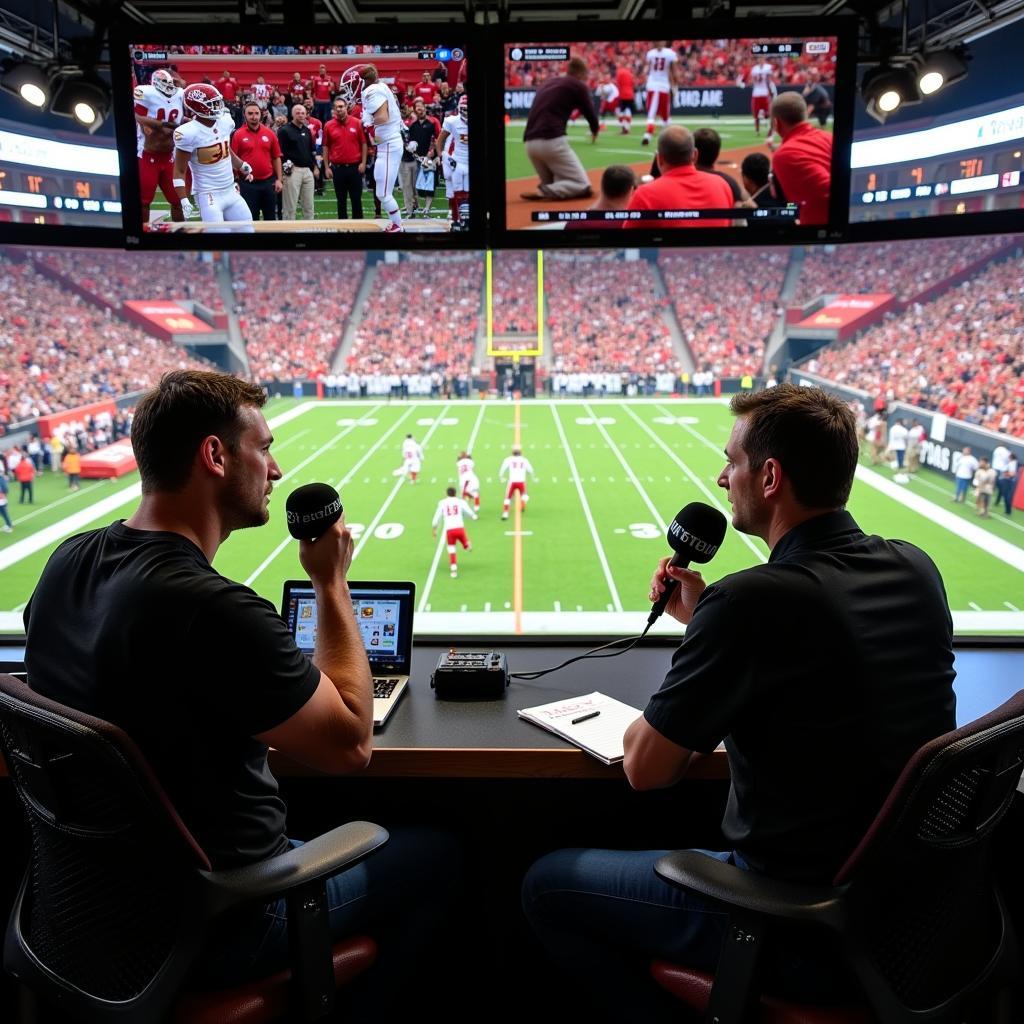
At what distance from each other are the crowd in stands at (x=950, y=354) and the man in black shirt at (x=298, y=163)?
9731 millimetres

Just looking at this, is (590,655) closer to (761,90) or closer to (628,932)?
(628,932)

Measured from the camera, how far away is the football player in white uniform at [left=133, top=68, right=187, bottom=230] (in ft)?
6.37

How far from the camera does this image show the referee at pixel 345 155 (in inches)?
76.9

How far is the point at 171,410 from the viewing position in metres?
1.38

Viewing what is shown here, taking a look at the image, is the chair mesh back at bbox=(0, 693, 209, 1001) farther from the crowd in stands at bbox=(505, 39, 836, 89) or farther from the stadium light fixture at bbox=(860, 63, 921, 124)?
the stadium light fixture at bbox=(860, 63, 921, 124)

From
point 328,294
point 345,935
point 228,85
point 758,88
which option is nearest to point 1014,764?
point 345,935

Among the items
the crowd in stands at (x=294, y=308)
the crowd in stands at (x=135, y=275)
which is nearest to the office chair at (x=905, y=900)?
the crowd in stands at (x=135, y=275)

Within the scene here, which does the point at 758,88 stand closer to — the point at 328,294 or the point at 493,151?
the point at 493,151

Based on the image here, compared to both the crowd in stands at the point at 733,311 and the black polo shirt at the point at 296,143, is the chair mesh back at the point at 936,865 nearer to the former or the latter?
the black polo shirt at the point at 296,143

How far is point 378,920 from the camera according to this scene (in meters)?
1.45

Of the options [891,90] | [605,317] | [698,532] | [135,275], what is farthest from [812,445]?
[605,317]

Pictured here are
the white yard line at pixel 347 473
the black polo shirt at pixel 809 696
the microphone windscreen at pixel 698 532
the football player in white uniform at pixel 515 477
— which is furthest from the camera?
the football player in white uniform at pixel 515 477
